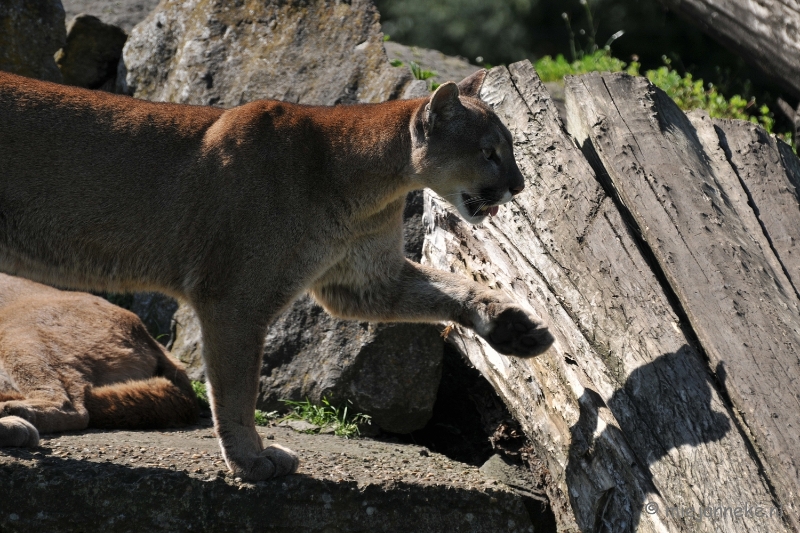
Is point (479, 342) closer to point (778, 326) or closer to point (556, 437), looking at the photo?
point (556, 437)

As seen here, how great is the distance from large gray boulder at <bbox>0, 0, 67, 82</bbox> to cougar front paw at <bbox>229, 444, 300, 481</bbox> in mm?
5023

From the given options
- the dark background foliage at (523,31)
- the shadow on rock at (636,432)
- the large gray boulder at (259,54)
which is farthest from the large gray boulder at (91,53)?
the shadow on rock at (636,432)

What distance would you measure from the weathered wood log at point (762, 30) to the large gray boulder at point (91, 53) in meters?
5.50

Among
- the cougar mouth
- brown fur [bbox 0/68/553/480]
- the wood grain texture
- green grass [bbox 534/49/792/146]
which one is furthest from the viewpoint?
green grass [bbox 534/49/792/146]

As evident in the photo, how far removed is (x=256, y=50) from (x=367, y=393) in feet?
11.6

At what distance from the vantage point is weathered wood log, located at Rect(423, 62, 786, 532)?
4301 mm

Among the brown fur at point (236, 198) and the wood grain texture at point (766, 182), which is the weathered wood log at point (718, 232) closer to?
the wood grain texture at point (766, 182)

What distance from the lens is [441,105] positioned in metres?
5.08

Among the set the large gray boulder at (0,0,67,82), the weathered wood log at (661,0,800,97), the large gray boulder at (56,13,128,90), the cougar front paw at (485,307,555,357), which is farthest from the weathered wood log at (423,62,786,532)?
the large gray boulder at (56,13,128,90)

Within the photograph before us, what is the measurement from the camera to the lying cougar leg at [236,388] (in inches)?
185

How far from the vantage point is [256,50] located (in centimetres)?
815

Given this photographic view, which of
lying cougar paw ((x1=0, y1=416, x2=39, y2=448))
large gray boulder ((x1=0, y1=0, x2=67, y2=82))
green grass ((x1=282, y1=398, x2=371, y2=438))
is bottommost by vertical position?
green grass ((x1=282, y1=398, x2=371, y2=438))

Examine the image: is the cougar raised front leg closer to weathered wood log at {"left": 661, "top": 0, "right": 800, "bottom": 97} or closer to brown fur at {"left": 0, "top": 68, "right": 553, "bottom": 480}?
brown fur at {"left": 0, "top": 68, "right": 553, "bottom": 480}

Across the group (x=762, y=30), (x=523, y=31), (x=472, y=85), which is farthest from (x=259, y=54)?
(x=523, y=31)
